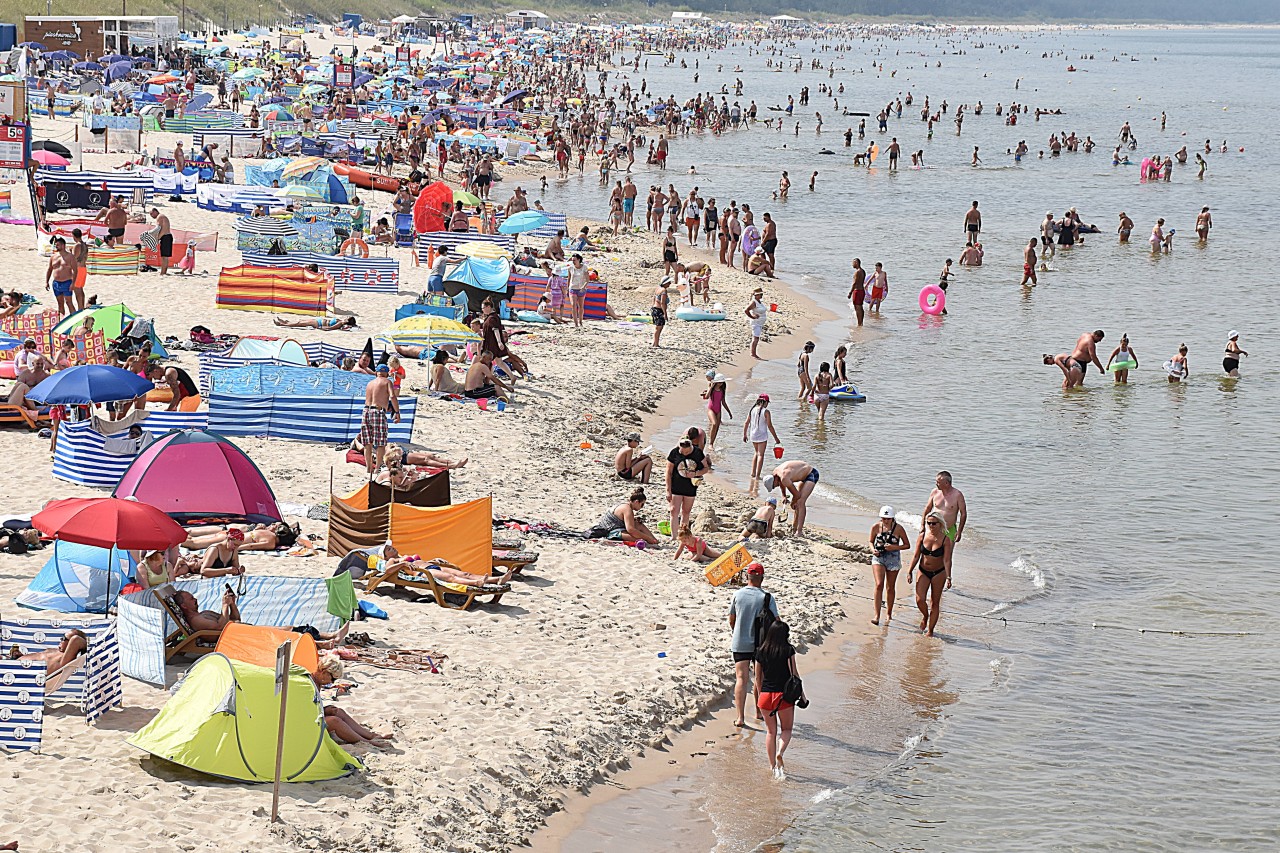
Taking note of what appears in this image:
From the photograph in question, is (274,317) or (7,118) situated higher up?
(7,118)

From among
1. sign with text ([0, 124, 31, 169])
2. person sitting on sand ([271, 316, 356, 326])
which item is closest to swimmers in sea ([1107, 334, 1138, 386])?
person sitting on sand ([271, 316, 356, 326])

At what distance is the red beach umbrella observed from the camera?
925cm

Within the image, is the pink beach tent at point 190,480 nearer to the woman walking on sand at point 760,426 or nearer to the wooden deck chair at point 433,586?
the wooden deck chair at point 433,586

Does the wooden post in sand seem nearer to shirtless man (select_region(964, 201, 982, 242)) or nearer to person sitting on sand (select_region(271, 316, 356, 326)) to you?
person sitting on sand (select_region(271, 316, 356, 326))

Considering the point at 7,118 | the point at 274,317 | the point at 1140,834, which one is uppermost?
the point at 7,118

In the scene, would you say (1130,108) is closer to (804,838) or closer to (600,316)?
(600,316)

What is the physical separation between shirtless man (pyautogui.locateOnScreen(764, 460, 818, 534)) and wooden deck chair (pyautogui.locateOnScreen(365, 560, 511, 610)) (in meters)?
3.80

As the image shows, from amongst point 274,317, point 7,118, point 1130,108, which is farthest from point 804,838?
point 1130,108

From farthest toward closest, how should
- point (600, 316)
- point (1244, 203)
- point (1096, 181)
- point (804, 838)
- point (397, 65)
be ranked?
point (397, 65) → point (1096, 181) → point (1244, 203) → point (600, 316) → point (804, 838)

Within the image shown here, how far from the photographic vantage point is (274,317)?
65.0 ft

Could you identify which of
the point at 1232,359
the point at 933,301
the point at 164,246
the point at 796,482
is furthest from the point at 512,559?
the point at 933,301

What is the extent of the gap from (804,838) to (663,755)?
4.04 feet

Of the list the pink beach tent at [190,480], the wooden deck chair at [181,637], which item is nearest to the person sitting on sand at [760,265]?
the pink beach tent at [190,480]

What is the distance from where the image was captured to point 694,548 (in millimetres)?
12820
